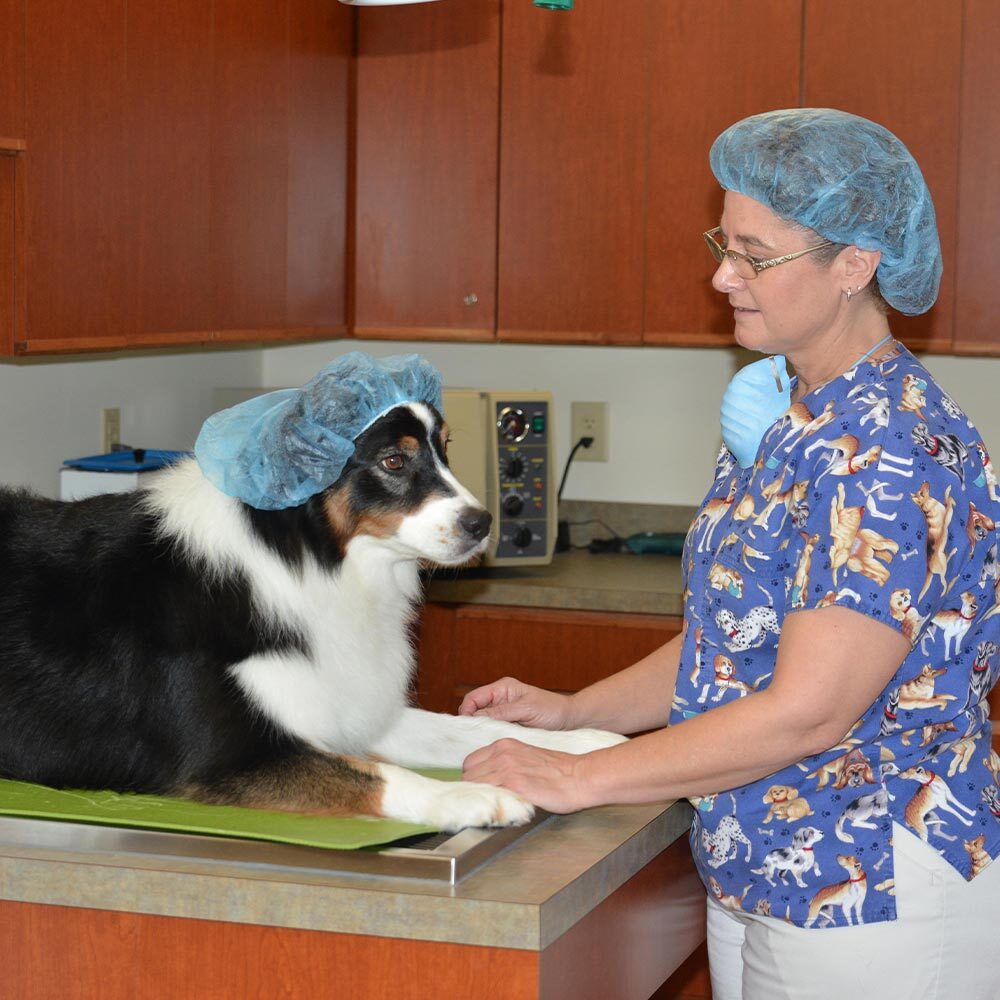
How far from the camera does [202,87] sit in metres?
2.77

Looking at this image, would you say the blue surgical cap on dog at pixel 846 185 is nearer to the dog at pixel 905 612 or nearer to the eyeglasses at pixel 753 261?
the eyeglasses at pixel 753 261

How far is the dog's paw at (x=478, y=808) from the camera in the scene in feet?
4.84

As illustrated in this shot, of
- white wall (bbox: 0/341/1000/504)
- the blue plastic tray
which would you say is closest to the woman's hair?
the blue plastic tray

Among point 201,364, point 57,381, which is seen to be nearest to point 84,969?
point 57,381

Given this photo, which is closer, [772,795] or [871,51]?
[772,795]

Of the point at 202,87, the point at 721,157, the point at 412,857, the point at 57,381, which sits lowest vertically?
the point at 412,857

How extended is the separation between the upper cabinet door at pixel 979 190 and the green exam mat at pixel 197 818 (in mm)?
2183

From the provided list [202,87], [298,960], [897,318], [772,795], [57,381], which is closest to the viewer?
[298,960]

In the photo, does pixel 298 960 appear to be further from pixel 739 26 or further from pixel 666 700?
pixel 739 26

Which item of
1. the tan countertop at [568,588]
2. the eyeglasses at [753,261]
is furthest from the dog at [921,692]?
the tan countertop at [568,588]

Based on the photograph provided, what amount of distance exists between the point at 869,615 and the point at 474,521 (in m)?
0.60

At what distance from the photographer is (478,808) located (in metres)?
1.48

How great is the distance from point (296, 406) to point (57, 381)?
156cm

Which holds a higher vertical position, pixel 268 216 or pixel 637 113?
pixel 637 113
